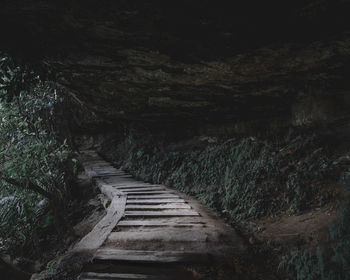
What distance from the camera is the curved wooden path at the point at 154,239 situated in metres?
3.12

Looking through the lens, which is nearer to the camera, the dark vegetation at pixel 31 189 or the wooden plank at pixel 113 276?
the wooden plank at pixel 113 276

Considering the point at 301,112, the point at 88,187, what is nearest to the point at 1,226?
the point at 88,187

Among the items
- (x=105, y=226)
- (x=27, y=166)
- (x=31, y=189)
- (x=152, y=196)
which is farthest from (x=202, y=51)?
(x=31, y=189)

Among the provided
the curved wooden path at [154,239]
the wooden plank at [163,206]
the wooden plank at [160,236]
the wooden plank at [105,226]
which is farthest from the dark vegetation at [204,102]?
the wooden plank at [105,226]

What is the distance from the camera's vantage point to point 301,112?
664 centimetres

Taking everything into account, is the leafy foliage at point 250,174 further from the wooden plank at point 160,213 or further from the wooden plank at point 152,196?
the wooden plank at point 160,213

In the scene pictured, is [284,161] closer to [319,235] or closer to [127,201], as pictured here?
[319,235]

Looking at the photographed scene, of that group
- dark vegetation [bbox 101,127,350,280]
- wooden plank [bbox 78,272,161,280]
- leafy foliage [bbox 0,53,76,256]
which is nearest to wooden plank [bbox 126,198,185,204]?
dark vegetation [bbox 101,127,350,280]

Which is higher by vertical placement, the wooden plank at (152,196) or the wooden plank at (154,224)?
the wooden plank at (154,224)

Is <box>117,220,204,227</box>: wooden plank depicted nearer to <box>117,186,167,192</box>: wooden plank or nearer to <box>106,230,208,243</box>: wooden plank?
<box>106,230,208,243</box>: wooden plank

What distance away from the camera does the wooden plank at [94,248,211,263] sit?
3189mm

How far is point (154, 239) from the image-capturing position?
3.82m

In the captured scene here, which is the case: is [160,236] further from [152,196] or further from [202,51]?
[202,51]

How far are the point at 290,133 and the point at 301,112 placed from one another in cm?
57
